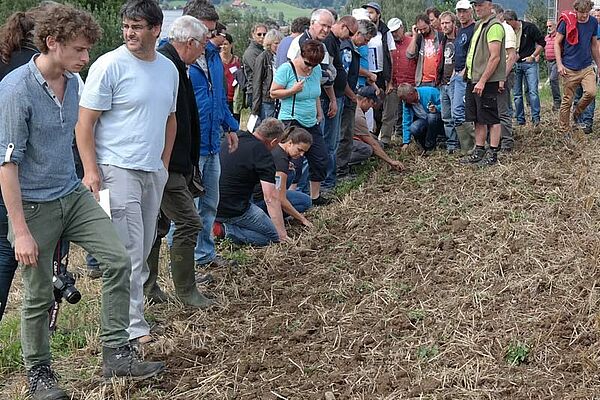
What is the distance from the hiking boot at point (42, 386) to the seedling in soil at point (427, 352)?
189cm

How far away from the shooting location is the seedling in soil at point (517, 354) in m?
4.11

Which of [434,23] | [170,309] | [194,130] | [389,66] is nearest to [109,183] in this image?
[194,130]

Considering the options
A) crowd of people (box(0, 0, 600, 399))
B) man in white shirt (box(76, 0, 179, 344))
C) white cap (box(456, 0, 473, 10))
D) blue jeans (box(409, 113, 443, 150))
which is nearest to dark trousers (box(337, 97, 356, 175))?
crowd of people (box(0, 0, 600, 399))

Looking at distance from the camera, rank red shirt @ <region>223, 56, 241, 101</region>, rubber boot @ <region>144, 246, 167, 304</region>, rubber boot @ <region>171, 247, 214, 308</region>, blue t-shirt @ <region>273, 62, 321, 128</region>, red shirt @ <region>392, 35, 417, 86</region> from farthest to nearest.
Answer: red shirt @ <region>223, 56, 241, 101</region> < red shirt @ <region>392, 35, 417, 86</region> < blue t-shirt @ <region>273, 62, 321, 128</region> < rubber boot @ <region>144, 246, 167, 304</region> < rubber boot @ <region>171, 247, 214, 308</region>

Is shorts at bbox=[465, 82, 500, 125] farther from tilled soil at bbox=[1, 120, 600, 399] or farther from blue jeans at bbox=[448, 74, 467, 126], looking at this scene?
tilled soil at bbox=[1, 120, 600, 399]

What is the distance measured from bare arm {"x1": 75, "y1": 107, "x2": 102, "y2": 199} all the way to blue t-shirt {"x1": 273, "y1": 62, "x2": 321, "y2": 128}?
11.8ft

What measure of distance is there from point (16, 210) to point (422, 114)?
7014 mm

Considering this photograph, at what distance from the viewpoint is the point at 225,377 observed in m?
4.26

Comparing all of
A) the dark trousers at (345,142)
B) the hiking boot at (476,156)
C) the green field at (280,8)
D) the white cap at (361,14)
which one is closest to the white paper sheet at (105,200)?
the dark trousers at (345,142)

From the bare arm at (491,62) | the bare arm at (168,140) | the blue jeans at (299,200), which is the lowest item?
the blue jeans at (299,200)

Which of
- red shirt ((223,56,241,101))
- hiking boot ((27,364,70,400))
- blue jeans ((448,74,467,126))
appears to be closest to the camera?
hiking boot ((27,364,70,400))

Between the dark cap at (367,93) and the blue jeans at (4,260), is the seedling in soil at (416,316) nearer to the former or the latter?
the blue jeans at (4,260)

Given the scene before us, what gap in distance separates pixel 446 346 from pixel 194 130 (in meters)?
2.14

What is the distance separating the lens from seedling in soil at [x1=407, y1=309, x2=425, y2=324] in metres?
4.79
